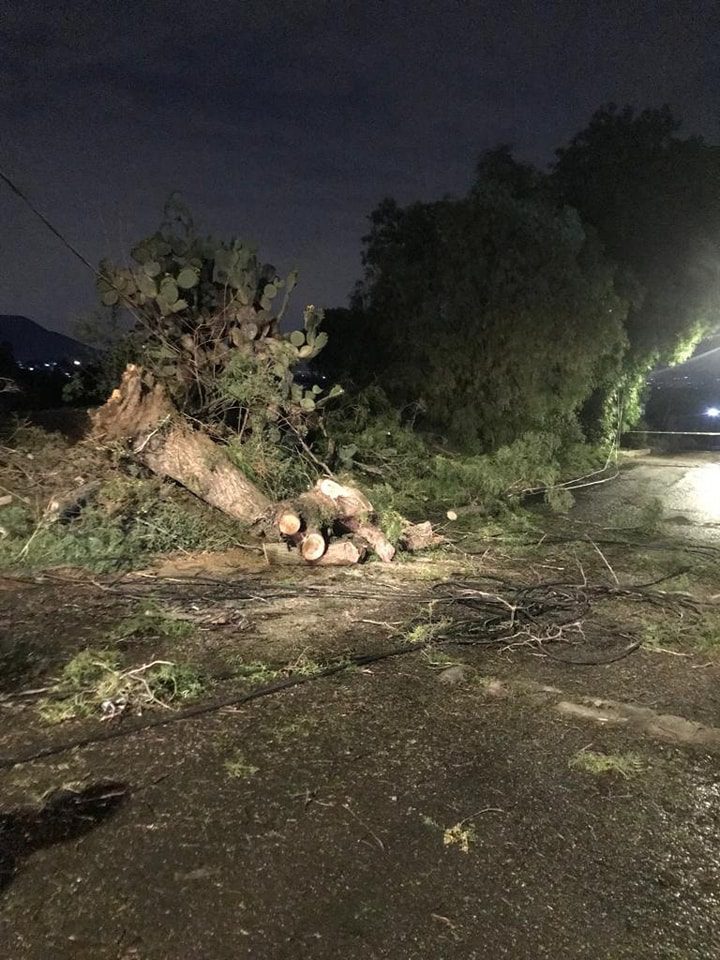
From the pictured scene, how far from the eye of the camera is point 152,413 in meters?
7.00

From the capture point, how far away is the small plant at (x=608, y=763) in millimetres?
3197

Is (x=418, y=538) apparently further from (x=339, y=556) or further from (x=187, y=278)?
(x=187, y=278)

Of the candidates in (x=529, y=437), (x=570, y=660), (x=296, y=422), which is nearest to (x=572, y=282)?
(x=529, y=437)

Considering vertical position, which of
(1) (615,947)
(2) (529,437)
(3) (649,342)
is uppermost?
(3) (649,342)

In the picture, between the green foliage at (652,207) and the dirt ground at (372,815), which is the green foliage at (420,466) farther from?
the green foliage at (652,207)

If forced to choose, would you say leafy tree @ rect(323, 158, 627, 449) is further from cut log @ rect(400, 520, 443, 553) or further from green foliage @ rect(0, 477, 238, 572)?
green foliage @ rect(0, 477, 238, 572)

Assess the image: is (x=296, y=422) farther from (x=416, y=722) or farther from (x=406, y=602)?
(x=416, y=722)

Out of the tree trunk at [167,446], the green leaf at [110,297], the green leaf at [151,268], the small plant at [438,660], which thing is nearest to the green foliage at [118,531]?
the tree trunk at [167,446]

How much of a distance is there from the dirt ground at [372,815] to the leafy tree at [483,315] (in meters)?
9.02

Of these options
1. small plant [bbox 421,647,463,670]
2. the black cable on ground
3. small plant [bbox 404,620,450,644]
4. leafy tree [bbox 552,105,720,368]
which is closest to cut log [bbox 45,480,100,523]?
the black cable on ground

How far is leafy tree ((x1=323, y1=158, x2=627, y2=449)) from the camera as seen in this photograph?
40.9 feet

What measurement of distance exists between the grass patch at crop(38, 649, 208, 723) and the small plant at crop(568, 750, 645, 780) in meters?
2.07

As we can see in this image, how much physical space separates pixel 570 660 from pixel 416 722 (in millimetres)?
1381

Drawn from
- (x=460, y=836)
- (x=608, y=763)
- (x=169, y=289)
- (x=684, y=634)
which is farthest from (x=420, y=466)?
(x=460, y=836)
